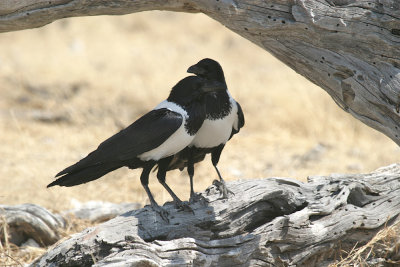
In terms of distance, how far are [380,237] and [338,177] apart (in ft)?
1.83

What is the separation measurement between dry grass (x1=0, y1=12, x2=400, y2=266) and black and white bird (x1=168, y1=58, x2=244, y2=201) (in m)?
1.63

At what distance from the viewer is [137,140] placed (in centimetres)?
398

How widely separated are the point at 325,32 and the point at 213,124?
3.21 feet

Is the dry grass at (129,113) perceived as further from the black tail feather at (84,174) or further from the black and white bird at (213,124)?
the black and white bird at (213,124)

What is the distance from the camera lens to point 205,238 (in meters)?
4.02

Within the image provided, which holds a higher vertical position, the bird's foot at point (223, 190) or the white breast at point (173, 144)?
the white breast at point (173, 144)

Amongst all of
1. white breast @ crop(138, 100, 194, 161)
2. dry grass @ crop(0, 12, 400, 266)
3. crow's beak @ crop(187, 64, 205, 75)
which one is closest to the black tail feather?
white breast @ crop(138, 100, 194, 161)

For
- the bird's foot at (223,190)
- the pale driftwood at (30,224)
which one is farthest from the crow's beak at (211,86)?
the pale driftwood at (30,224)

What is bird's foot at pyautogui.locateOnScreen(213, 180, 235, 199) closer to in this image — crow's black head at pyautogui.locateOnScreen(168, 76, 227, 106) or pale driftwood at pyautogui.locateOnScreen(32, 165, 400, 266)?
pale driftwood at pyautogui.locateOnScreen(32, 165, 400, 266)

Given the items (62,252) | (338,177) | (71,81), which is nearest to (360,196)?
(338,177)

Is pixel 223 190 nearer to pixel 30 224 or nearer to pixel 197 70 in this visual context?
pixel 197 70

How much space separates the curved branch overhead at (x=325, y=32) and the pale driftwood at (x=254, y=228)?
2.48 feet

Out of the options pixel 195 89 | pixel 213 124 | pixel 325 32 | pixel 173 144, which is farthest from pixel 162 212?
pixel 325 32

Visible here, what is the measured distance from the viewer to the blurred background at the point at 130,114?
7254 millimetres
